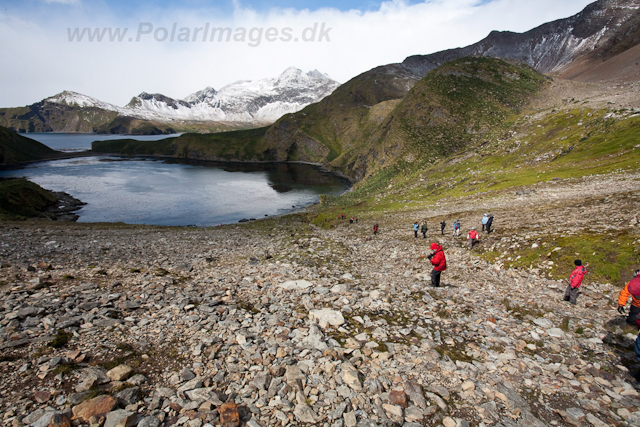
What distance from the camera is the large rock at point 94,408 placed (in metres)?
6.13

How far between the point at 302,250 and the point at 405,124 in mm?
84778

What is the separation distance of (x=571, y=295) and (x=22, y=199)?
89.8m

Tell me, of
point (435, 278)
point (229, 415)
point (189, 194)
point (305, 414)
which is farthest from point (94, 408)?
point (189, 194)

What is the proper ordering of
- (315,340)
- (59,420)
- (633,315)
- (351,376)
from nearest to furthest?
1. (59,420)
2. (351,376)
3. (315,340)
4. (633,315)

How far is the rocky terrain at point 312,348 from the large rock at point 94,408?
0.03 meters

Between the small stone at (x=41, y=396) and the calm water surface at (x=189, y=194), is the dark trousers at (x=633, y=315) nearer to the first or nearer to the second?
the small stone at (x=41, y=396)

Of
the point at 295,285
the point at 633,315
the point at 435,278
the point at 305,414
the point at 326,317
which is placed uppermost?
the point at 633,315

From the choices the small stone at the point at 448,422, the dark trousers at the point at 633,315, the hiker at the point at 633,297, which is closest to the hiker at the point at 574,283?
the hiker at the point at 633,297

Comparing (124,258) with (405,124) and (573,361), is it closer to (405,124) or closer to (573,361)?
(573,361)

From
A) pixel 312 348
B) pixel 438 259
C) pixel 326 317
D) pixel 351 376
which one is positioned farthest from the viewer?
pixel 438 259

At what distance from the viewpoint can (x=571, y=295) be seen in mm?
12828

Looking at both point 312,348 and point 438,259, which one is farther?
point 438,259

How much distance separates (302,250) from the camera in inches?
1003

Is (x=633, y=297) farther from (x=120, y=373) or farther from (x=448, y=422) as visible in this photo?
(x=120, y=373)
